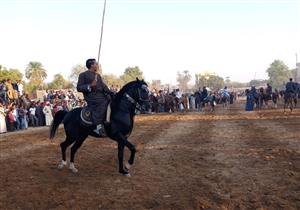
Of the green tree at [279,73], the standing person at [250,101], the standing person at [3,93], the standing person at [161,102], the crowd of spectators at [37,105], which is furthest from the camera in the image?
the green tree at [279,73]

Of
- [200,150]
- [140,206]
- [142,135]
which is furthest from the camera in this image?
[142,135]

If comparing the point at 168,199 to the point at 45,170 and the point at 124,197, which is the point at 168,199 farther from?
the point at 45,170

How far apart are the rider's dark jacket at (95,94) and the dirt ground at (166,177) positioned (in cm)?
147

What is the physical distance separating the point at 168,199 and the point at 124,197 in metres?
→ 0.88

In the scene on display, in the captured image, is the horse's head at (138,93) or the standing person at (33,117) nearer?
the horse's head at (138,93)

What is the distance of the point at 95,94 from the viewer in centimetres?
1018

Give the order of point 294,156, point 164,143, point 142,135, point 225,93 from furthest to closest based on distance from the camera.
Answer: point 225,93
point 142,135
point 164,143
point 294,156

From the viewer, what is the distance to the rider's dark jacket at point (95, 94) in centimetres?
1002

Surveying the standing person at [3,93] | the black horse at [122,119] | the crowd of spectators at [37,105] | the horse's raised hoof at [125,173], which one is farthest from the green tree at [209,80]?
the horse's raised hoof at [125,173]

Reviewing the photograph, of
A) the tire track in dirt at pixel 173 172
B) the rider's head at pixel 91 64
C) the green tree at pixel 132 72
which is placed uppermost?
the green tree at pixel 132 72

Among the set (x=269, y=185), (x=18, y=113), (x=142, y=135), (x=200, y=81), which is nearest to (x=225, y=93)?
(x=18, y=113)

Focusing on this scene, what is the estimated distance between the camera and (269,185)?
8.58 m

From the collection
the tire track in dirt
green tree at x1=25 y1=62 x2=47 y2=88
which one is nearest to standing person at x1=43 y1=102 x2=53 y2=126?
the tire track in dirt

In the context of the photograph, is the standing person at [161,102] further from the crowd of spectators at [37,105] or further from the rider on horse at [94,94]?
the rider on horse at [94,94]
